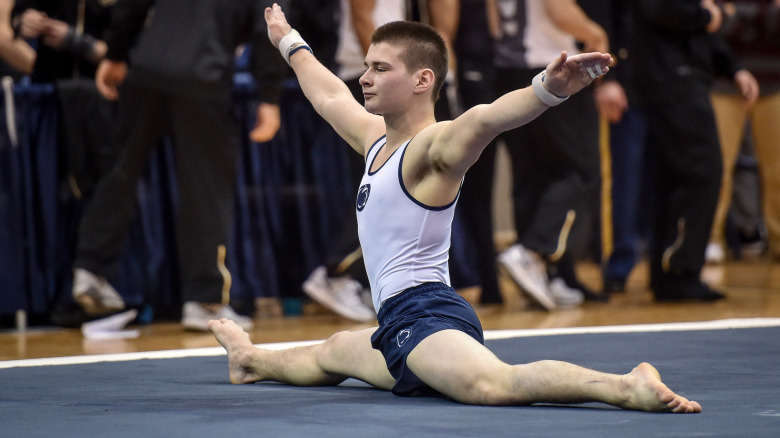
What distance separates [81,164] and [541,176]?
6.75 ft

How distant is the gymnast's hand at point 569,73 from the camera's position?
2.29m

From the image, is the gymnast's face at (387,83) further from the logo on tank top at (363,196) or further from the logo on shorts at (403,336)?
the logo on shorts at (403,336)

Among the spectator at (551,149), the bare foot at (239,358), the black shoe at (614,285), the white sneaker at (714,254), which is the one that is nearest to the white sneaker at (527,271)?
the spectator at (551,149)

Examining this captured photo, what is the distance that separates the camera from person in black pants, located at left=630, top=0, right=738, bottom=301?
5219 mm

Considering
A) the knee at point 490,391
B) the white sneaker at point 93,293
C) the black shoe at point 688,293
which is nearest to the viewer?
the knee at point 490,391

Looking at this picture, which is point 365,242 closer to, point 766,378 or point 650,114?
point 766,378

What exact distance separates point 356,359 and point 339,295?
192cm

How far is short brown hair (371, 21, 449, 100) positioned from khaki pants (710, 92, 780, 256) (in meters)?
3.11

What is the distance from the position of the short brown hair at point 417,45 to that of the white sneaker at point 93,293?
1.99 metres

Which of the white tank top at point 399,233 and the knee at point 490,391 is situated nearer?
the knee at point 490,391

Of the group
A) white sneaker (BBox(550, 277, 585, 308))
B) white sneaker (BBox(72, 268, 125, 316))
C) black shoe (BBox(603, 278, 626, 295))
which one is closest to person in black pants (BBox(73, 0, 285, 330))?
white sneaker (BBox(72, 268, 125, 316))

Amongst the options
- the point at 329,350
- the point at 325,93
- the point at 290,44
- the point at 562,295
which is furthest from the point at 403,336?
the point at 562,295

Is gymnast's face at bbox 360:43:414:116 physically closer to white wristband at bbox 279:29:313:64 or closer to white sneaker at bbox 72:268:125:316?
white wristband at bbox 279:29:313:64

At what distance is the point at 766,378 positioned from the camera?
2896mm
